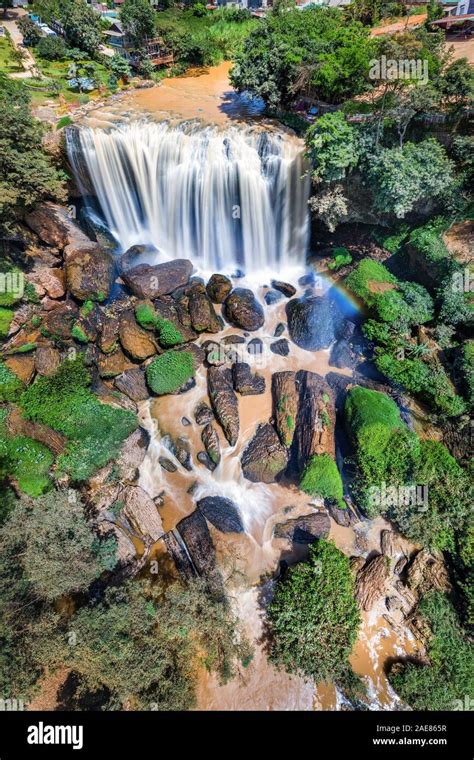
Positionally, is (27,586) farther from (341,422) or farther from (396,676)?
(341,422)

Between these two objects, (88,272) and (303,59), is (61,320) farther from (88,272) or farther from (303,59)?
(303,59)

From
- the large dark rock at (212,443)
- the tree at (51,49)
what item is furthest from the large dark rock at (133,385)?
the tree at (51,49)

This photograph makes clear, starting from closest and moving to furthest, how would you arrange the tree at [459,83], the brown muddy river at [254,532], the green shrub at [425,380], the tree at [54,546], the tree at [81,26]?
1. the tree at [54,546]
2. the brown muddy river at [254,532]
3. the green shrub at [425,380]
4. the tree at [459,83]
5. the tree at [81,26]

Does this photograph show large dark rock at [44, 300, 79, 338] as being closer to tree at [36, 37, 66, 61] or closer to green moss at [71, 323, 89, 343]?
green moss at [71, 323, 89, 343]

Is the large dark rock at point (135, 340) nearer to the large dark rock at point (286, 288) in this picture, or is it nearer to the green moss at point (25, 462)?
the green moss at point (25, 462)

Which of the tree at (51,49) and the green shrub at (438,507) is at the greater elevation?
the tree at (51,49)

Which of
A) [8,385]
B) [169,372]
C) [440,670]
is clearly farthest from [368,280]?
[8,385]
